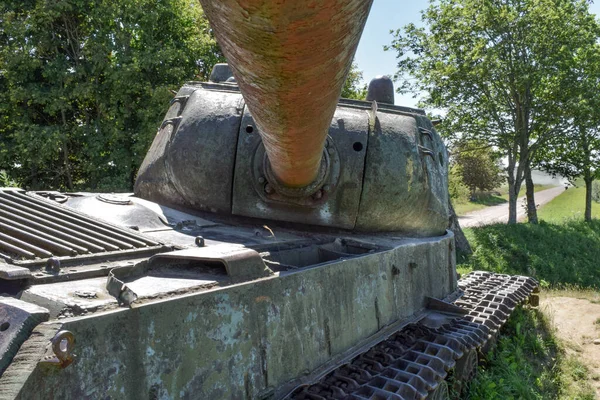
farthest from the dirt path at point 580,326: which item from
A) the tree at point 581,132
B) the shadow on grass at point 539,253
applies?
the tree at point 581,132

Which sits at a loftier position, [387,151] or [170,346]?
[387,151]

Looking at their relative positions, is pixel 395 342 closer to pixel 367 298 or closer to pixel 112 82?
pixel 367 298

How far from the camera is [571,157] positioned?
866 inches

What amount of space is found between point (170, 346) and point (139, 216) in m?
2.05

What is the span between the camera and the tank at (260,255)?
2066mm

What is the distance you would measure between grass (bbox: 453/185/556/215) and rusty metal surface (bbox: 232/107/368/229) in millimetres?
31948

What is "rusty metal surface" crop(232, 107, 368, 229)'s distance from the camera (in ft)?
16.6

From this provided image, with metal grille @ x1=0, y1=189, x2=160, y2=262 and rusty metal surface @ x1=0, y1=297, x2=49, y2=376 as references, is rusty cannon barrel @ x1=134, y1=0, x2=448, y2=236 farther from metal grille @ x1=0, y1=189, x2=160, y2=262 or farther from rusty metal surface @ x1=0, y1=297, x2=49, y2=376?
rusty metal surface @ x1=0, y1=297, x2=49, y2=376

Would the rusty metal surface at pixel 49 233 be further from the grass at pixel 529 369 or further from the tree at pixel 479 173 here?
the tree at pixel 479 173

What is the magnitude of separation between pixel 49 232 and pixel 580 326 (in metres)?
10.0

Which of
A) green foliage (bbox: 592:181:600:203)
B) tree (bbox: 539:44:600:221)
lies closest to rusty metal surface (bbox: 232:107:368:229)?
tree (bbox: 539:44:600:221)

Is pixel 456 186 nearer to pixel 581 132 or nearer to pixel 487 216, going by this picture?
pixel 487 216

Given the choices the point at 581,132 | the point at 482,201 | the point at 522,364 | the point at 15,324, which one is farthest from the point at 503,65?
the point at 482,201

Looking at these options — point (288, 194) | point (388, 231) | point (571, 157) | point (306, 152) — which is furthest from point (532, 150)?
point (306, 152)
